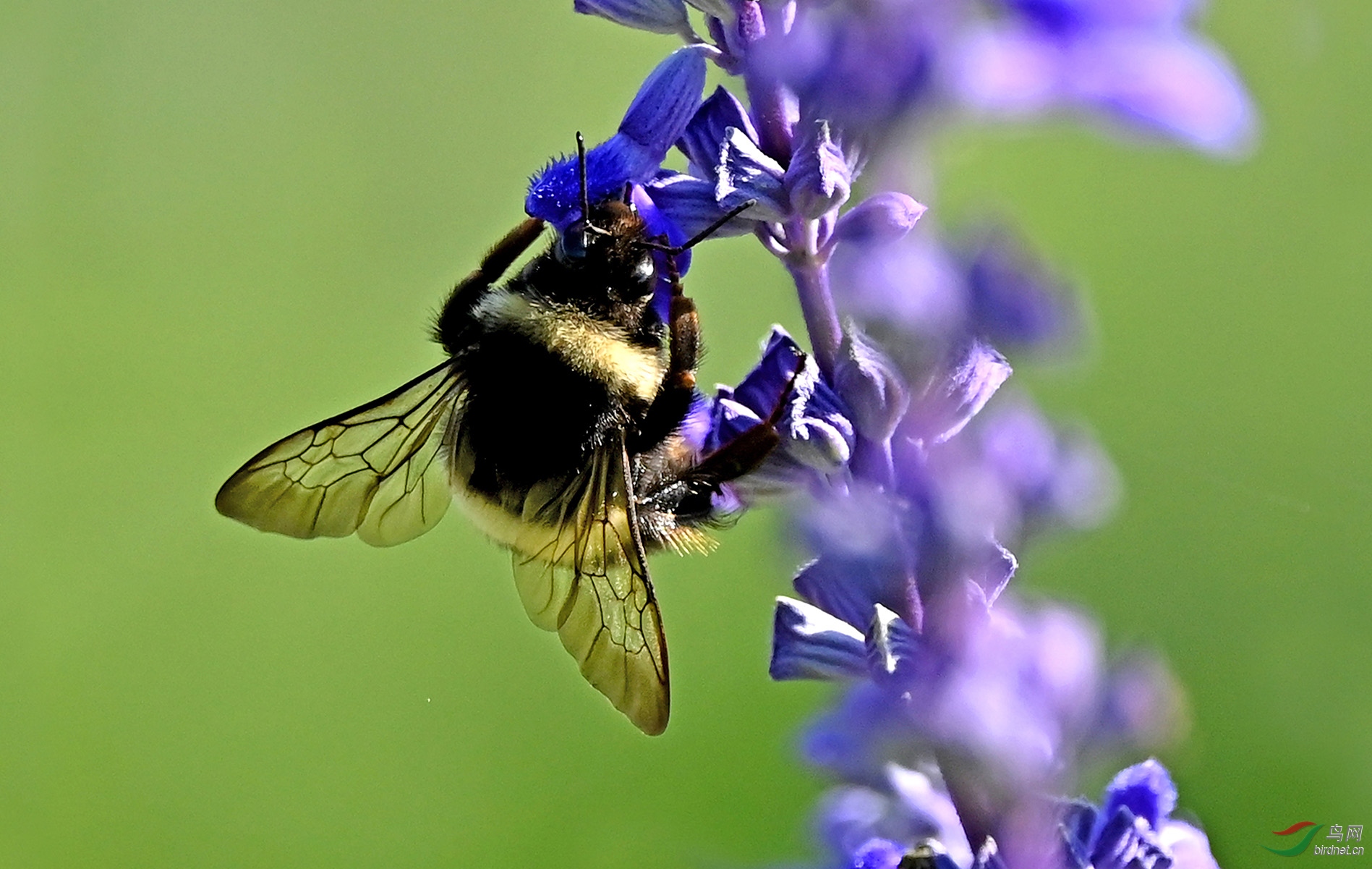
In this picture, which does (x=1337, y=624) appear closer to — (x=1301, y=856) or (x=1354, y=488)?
(x=1354, y=488)

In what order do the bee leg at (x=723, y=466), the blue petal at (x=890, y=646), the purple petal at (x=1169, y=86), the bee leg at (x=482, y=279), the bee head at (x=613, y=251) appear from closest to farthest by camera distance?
the purple petal at (x=1169, y=86) → the blue petal at (x=890, y=646) → the bee leg at (x=723, y=466) → the bee head at (x=613, y=251) → the bee leg at (x=482, y=279)

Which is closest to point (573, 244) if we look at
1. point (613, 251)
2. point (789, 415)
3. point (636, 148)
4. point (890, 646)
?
point (613, 251)

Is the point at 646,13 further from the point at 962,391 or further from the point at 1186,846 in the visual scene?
the point at 1186,846

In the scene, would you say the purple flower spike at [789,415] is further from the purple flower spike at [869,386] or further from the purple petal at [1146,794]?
the purple petal at [1146,794]

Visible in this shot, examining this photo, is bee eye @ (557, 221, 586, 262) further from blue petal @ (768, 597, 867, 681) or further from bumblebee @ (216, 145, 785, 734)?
blue petal @ (768, 597, 867, 681)

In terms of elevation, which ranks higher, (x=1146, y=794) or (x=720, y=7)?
(x=720, y=7)

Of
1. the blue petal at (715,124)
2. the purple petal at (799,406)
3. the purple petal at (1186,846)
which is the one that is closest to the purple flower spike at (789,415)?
the purple petal at (799,406)
